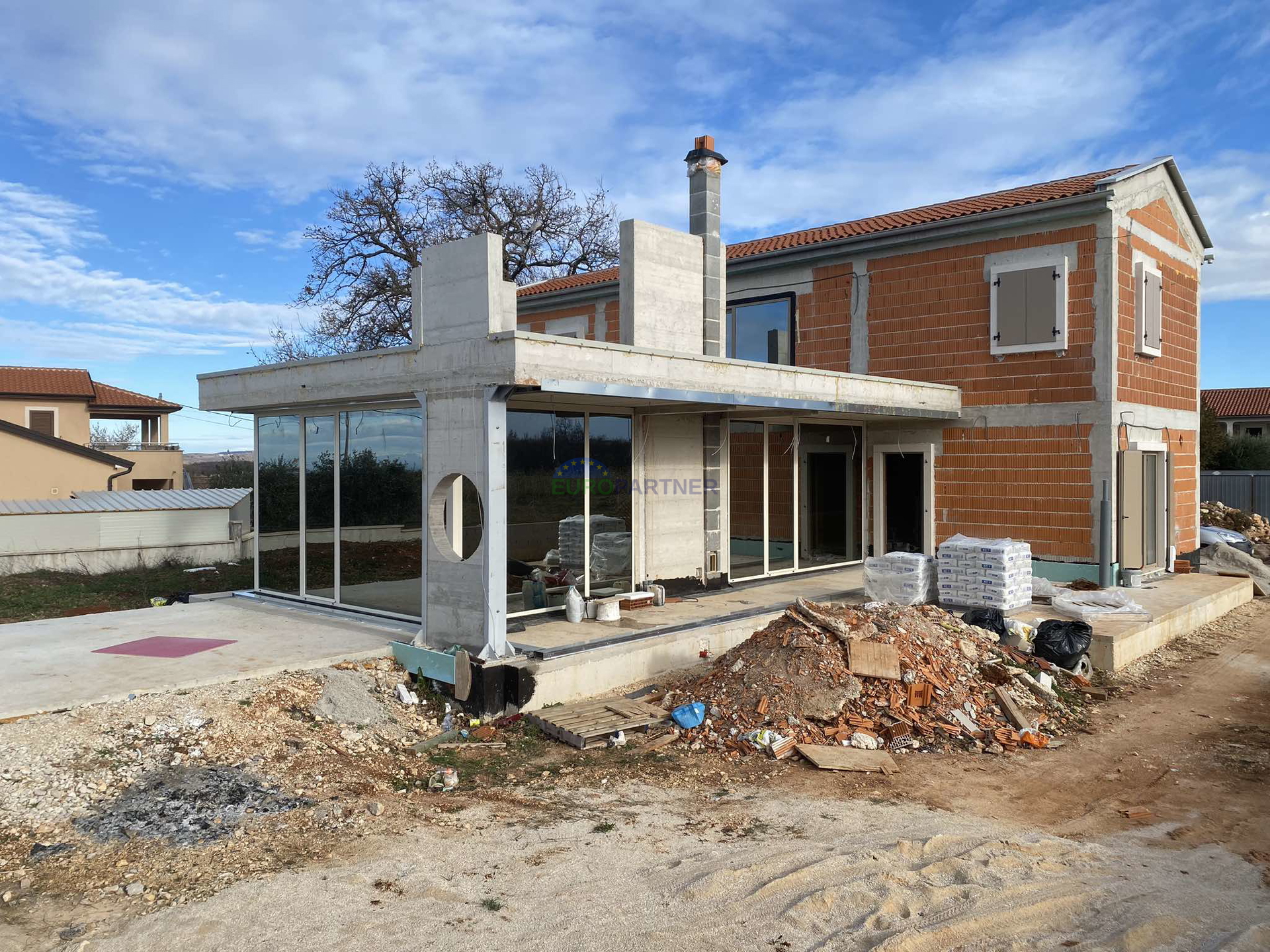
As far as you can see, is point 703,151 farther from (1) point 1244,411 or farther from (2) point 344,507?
(1) point 1244,411

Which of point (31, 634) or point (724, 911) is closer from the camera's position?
point (724, 911)

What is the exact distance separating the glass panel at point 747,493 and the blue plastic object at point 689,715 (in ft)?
19.7

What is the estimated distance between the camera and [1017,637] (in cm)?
1045

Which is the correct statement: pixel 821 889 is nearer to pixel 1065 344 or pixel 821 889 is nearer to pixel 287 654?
pixel 287 654

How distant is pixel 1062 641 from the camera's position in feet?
32.9

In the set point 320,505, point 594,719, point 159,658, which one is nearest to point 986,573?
point 594,719

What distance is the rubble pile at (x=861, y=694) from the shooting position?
25.6 feet

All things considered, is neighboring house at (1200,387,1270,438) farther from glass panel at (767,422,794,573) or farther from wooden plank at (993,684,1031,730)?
wooden plank at (993,684,1031,730)

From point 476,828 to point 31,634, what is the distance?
6815 millimetres

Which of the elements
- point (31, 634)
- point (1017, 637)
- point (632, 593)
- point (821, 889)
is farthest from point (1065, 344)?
point (31, 634)

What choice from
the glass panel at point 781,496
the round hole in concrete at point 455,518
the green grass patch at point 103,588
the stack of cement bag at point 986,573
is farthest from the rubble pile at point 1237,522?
the green grass patch at point 103,588

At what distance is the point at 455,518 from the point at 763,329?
390 inches

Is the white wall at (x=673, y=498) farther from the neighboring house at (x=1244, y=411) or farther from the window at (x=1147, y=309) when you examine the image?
the neighboring house at (x=1244, y=411)

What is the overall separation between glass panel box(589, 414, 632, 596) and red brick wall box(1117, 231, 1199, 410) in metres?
7.97
